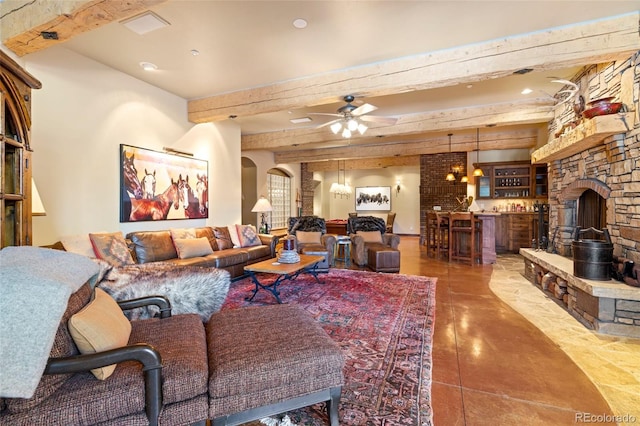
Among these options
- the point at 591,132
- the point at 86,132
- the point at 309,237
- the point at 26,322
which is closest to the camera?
the point at 26,322

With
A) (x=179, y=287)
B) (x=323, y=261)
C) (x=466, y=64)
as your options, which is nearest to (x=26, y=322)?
(x=179, y=287)

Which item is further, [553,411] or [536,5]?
[536,5]

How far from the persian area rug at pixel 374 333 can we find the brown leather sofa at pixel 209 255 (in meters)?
0.35

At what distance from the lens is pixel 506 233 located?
23.4 ft

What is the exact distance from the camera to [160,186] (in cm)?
455

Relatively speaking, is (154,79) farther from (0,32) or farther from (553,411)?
(553,411)

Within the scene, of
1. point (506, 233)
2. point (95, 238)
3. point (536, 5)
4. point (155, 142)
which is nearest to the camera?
point (536, 5)

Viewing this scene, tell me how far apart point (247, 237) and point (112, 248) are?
2219mm

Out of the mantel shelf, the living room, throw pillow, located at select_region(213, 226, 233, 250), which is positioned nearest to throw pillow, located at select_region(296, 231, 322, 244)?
throw pillow, located at select_region(213, 226, 233, 250)

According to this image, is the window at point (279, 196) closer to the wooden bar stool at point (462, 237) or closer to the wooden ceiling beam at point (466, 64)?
the wooden ceiling beam at point (466, 64)

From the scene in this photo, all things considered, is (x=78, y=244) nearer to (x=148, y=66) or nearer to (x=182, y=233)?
(x=182, y=233)

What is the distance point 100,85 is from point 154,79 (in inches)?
26.9

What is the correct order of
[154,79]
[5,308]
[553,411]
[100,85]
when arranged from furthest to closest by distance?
[154,79], [100,85], [553,411], [5,308]

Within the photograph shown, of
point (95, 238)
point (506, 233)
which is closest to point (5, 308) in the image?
point (95, 238)
